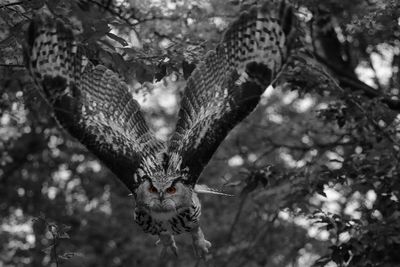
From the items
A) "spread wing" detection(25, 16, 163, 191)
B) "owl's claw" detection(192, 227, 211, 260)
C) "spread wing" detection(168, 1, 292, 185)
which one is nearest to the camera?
"spread wing" detection(168, 1, 292, 185)

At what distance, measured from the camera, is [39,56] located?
196 inches

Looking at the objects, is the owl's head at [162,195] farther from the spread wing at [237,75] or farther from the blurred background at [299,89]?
the blurred background at [299,89]

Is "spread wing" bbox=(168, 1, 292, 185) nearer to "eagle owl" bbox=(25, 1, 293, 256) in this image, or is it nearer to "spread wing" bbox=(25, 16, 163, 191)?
"eagle owl" bbox=(25, 1, 293, 256)

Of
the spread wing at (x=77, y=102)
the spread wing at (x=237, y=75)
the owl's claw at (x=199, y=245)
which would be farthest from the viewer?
the owl's claw at (x=199, y=245)

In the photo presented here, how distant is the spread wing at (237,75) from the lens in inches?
189

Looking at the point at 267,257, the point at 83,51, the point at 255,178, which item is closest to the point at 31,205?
the point at 267,257

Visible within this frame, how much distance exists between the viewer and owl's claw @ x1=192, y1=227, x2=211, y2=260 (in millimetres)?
5246

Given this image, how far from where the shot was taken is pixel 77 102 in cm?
523

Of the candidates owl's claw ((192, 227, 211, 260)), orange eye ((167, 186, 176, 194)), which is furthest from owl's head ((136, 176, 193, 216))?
owl's claw ((192, 227, 211, 260))

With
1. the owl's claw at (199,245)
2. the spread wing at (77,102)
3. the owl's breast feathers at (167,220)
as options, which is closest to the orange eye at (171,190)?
the owl's breast feathers at (167,220)

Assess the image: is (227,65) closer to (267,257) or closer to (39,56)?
(39,56)

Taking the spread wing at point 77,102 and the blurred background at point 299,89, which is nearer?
the spread wing at point 77,102

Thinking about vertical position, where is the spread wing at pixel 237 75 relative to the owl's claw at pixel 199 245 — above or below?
above

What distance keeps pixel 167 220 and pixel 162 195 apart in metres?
0.22
